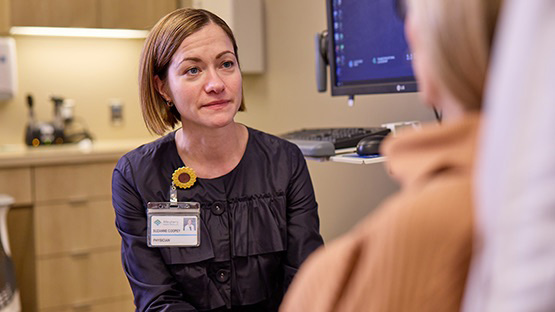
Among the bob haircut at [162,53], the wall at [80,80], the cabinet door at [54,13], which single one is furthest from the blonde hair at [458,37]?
the wall at [80,80]

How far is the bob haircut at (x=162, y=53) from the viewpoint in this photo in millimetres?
1716

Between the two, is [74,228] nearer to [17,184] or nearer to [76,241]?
[76,241]

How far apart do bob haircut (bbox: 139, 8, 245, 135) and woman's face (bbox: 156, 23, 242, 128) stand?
0.02m

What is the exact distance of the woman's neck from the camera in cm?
174

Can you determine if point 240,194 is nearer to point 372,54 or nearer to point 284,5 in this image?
point 372,54

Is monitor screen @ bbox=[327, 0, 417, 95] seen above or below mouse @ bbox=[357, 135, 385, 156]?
above

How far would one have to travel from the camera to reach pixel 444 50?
62 cm

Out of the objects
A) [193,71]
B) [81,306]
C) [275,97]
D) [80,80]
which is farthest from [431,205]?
[80,80]

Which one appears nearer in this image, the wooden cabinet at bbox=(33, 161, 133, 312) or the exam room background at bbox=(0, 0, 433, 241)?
the exam room background at bbox=(0, 0, 433, 241)

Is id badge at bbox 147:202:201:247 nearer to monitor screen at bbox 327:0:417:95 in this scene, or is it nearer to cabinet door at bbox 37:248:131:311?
monitor screen at bbox 327:0:417:95

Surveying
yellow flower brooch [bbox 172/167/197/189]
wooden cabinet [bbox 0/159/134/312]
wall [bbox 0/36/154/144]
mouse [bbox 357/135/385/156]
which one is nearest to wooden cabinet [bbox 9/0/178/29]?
wall [bbox 0/36/154/144]

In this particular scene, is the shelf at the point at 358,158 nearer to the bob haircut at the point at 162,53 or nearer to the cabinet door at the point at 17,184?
the bob haircut at the point at 162,53

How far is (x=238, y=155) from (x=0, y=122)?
249cm

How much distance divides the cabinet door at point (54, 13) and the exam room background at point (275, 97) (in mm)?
290
